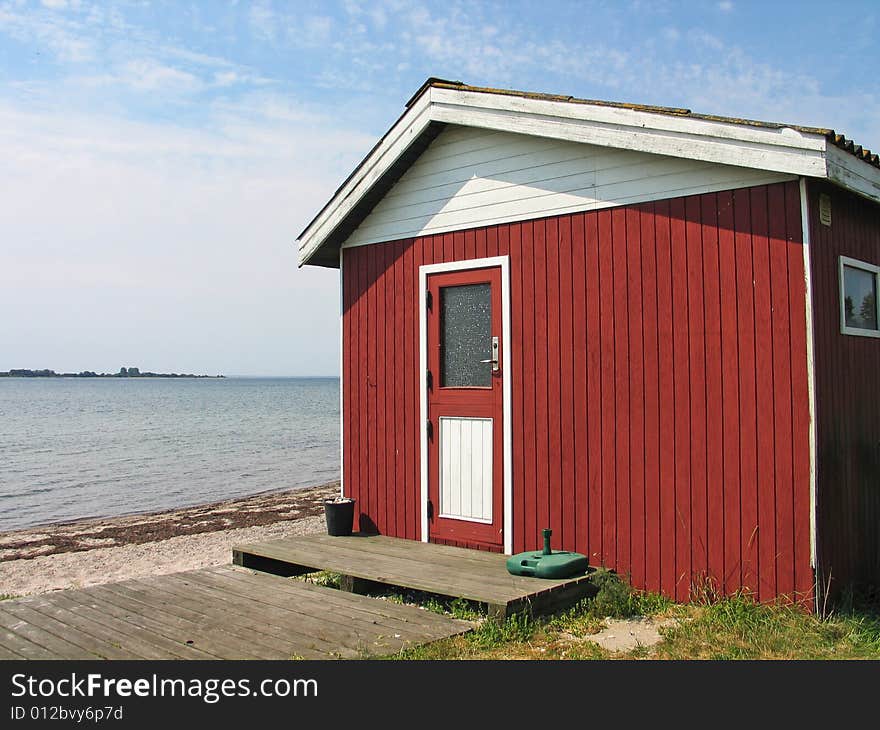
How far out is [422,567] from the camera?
682 centimetres

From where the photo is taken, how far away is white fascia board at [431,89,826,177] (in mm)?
5469

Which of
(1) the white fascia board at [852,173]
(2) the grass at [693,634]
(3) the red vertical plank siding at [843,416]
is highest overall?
(1) the white fascia board at [852,173]

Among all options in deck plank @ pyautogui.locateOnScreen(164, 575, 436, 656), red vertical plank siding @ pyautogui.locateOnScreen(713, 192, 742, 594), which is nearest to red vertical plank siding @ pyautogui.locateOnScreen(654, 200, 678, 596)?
red vertical plank siding @ pyautogui.locateOnScreen(713, 192, 742, 594)

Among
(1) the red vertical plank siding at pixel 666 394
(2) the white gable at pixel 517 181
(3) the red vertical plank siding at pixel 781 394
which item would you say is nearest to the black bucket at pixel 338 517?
(2) the white gable at pixel 517 181

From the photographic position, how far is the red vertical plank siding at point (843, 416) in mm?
5691

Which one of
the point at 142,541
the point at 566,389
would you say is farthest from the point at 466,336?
the point at 142,541

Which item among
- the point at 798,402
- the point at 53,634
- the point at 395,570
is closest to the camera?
the point at 53,634

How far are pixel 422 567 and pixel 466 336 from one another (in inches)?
86.1

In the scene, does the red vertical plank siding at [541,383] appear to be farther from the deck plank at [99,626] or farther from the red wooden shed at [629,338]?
the deck plank at [99,626]

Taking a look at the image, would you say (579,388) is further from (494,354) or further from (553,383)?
(494,354)

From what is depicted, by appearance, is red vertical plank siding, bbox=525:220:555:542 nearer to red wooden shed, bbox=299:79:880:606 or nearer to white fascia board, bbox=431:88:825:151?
red wooden shed, bbox=299:79:880:606

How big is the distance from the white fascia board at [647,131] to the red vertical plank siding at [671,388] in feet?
1.05

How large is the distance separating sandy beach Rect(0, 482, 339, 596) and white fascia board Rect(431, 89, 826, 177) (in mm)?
6866
